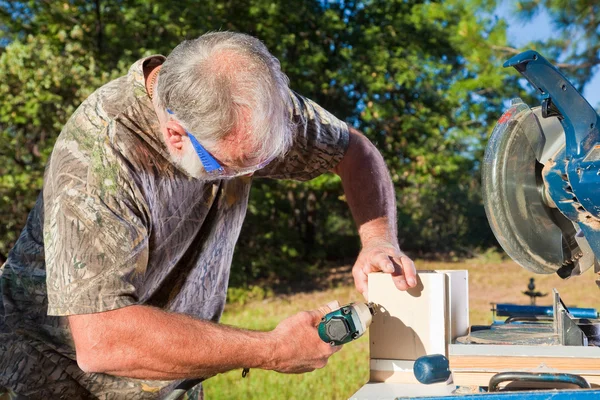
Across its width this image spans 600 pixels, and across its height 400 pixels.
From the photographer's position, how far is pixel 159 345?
2.04 metres

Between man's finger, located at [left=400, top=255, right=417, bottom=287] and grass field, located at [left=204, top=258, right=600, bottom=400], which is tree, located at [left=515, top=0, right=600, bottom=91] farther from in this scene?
man's finger, located at [left=400, top=255, right=417, bottom=287]

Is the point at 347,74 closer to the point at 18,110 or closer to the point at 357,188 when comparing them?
the point at 18,110

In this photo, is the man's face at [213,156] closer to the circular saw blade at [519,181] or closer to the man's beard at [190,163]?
the man's beard at [190,163]

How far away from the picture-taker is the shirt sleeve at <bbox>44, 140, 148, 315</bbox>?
6.70 feet

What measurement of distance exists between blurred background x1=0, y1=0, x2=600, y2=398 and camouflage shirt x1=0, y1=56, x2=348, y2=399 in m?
3.17

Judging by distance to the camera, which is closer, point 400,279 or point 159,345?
point 159,345

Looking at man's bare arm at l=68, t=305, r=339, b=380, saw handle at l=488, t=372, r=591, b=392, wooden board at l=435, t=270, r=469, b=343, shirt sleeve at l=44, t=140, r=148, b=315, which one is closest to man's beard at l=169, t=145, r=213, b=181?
shirt sleeve at l=44, t=140, r=148, b=315

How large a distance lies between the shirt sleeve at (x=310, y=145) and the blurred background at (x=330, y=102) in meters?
3.10

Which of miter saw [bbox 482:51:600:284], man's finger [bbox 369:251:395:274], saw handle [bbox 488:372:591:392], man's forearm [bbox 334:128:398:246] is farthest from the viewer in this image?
man's forearm [bbox 334:128:398:246]

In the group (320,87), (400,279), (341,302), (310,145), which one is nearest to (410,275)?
(400,279)

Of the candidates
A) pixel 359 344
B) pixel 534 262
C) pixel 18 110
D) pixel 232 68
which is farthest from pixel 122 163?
pixel 18 110

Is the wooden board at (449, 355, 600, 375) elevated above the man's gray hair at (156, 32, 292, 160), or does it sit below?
below

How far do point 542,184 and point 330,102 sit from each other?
10.6m

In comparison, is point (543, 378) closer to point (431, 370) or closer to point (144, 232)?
point (431, 370)
